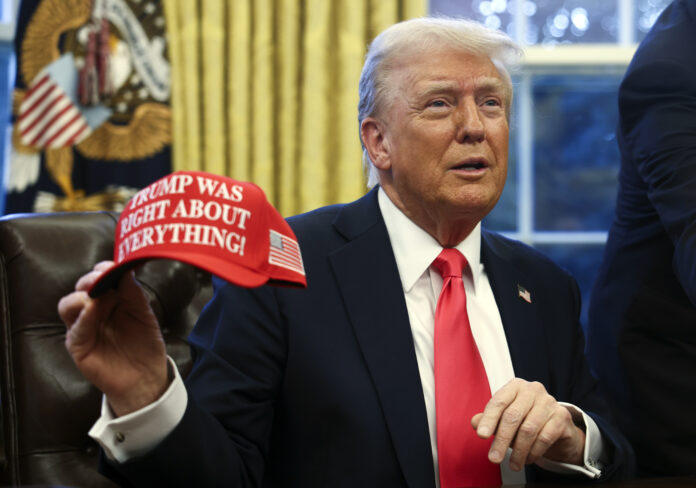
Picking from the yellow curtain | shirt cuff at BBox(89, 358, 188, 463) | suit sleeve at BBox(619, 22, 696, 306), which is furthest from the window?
shirt cuff at BBox(89, 358, 188, 463)

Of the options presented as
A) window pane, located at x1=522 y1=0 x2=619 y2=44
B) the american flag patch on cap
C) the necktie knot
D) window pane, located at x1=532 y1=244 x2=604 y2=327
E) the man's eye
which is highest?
window pane, located at x1=522 y1=0 x2=619 y2=44

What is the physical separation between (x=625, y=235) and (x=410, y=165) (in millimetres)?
551

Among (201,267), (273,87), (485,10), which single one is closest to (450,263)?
(201,267)

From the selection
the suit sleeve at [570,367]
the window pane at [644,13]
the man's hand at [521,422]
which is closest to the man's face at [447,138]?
the suit sleeve at [570,367]

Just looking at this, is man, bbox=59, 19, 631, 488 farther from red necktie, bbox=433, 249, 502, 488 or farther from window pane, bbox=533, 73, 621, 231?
window pane, bbox=533, 73, 621, 231

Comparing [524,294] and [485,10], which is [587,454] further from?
[485,10]

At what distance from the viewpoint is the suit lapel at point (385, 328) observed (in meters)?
1.14

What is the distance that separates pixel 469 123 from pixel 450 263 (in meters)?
0.25

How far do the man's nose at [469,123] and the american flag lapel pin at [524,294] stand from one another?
286 mm

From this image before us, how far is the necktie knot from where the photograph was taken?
132 centimetres

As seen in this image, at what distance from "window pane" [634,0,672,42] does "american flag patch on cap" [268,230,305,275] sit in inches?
109

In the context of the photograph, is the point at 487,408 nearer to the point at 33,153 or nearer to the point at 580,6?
the point at 33,153

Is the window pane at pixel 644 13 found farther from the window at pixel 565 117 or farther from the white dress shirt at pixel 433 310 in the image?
the white dress shirt at pixel 433 310

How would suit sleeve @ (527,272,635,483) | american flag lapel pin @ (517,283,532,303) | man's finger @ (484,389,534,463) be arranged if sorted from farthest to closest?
american flag lapel pin @ (517,283,532,303), suit sleeve @ (527,272,635,483), man's finger @ (484,389,534,463)
